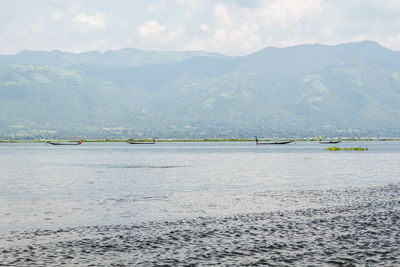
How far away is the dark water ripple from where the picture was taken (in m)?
28.2

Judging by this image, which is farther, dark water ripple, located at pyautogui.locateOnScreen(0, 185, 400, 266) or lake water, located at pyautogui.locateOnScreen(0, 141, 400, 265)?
lake water, located at pyautogui.locateOnScreen(0, 141, 400, 265)

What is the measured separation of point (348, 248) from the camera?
3056 centimetres

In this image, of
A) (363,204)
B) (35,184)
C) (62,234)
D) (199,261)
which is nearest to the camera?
(199,261)

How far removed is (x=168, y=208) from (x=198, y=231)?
38.5 feet

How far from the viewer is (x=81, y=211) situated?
45.7 m

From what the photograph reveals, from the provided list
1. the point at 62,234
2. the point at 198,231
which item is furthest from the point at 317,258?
the point at 62,234

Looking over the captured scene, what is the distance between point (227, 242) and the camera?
107ft

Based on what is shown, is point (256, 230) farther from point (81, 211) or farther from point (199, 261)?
point (81, 211)

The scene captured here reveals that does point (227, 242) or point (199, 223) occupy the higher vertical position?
point (199, 223)

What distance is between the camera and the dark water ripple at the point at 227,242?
92.4 feet

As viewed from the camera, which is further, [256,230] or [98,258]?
[256,230]

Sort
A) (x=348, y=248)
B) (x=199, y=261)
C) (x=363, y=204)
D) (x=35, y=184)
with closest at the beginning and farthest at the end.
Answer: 1. (x=199, y=261)
2. (x=348, y=248)
3. (x=363, y=204)
4. (x=35, y=184)

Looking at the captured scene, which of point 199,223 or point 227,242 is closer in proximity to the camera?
point 227,242

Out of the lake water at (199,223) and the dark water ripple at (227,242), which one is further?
the lake water at (199,223)
